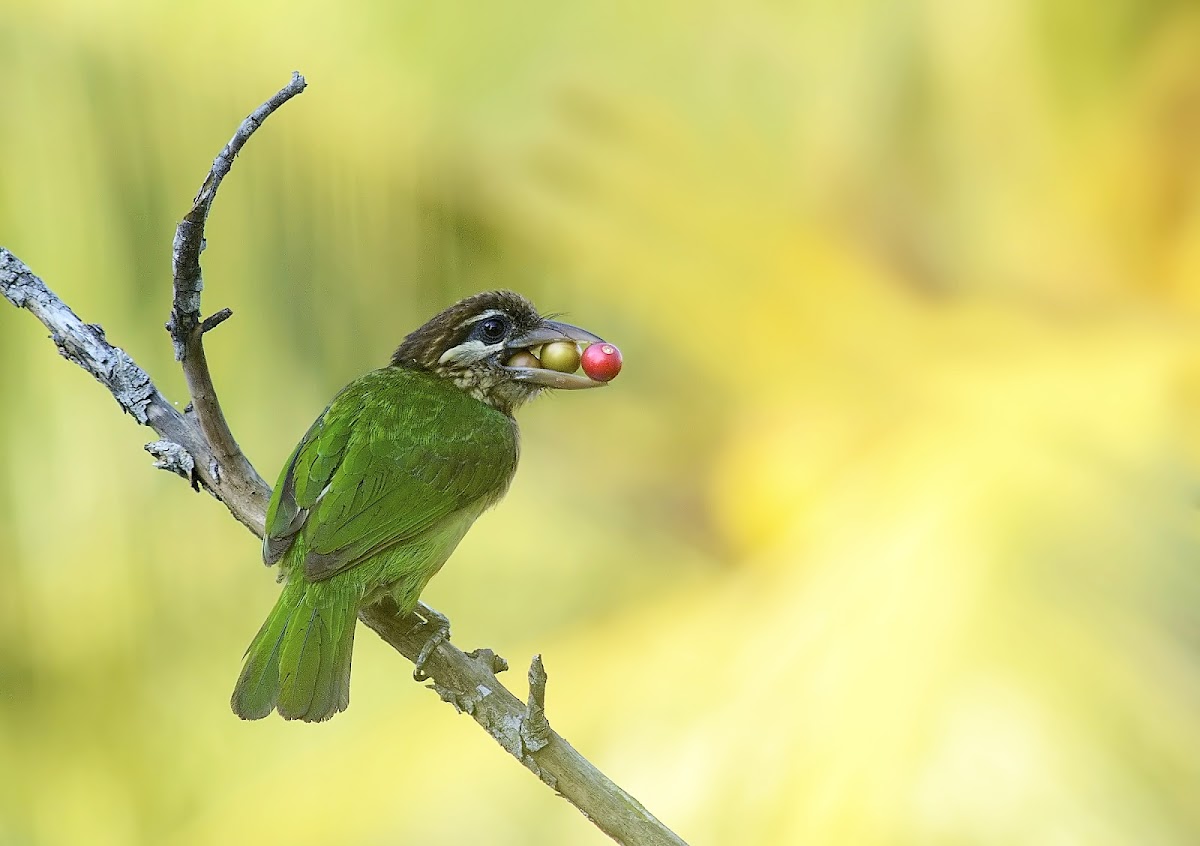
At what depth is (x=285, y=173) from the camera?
2510 millimetres

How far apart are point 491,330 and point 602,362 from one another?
0.93 feet

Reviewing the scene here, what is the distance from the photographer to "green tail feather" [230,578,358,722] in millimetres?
1352

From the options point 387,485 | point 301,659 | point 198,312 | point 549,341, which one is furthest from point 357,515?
point 549,341

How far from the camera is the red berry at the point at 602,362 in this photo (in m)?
1.51

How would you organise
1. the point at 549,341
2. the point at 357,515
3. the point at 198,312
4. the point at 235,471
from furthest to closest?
the point at 549,341
the point at 235,471
the point at 357,515
the point at 198,312

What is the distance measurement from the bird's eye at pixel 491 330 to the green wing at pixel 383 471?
10 cm

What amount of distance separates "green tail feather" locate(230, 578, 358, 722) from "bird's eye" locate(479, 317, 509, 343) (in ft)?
1.56

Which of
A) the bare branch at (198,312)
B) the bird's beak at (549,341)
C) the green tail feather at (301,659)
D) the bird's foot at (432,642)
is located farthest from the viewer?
the bird's beak at (549,341)

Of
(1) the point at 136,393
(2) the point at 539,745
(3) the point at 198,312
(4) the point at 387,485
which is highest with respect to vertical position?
(3) the point at 198,312

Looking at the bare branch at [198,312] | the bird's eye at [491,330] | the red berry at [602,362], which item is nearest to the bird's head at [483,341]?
the bird's eye at [491,330]

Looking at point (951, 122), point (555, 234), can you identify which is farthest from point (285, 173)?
point (951, 122)

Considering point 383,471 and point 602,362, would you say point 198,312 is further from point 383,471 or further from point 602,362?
point 602,362

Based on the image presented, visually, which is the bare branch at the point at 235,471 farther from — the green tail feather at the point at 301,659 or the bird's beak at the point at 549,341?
the bird's beak at the point at 549,341

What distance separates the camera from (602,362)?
152 centimetres
